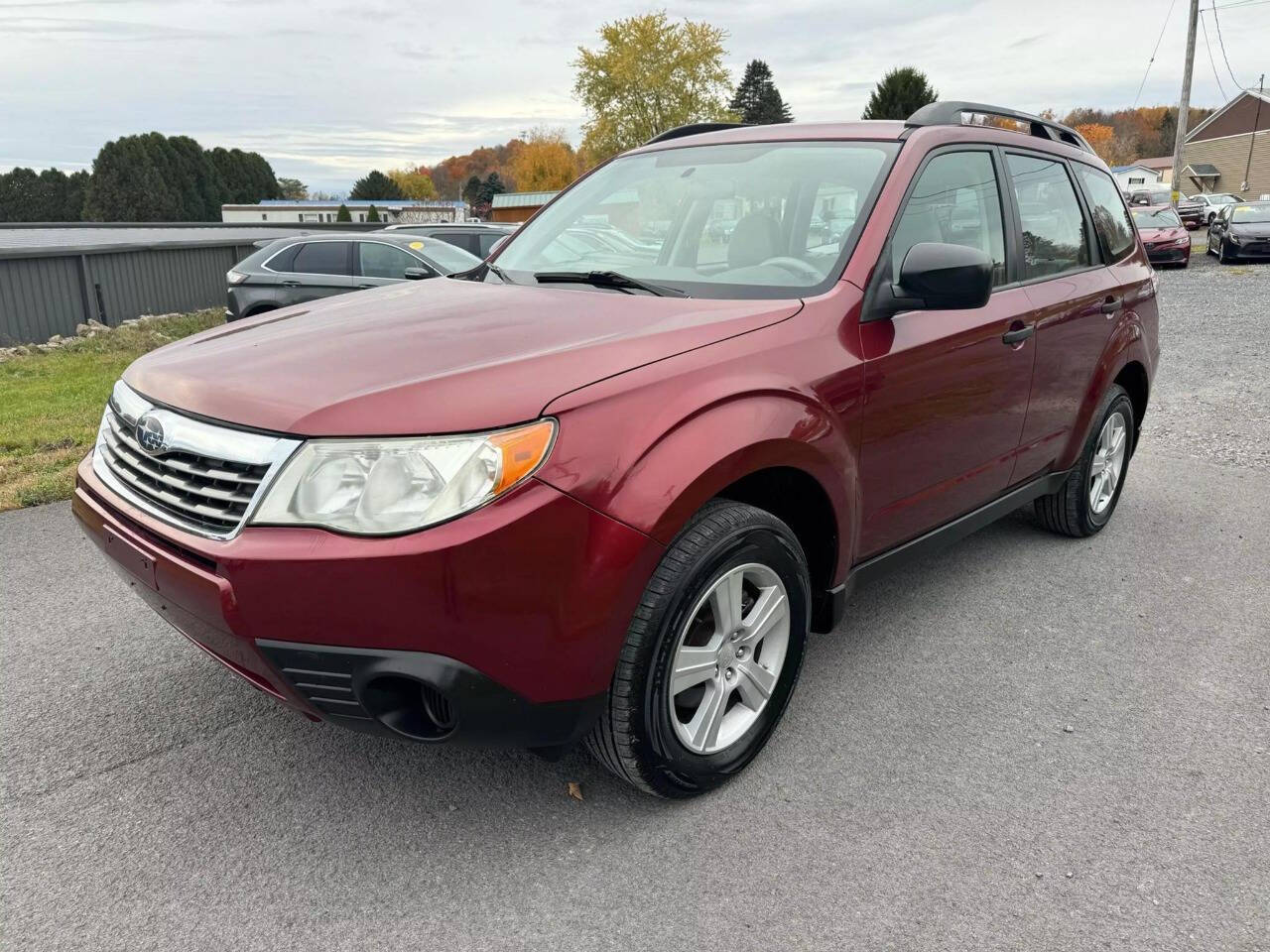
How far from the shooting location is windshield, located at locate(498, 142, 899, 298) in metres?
3.03

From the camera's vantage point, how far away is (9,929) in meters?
2.17

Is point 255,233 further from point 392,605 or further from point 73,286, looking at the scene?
point 392,605

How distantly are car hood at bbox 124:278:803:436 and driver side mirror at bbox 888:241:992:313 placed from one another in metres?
0.37

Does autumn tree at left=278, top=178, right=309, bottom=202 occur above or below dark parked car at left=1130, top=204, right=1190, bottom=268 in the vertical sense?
above

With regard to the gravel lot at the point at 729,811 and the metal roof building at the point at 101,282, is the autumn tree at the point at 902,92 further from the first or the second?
the gravel lot at the point at 729,811

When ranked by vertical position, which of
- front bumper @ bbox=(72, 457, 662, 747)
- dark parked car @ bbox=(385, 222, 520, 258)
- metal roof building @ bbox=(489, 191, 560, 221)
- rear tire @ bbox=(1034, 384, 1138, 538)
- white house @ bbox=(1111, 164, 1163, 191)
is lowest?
rear tire @ bbox=(1034, 384, 1138, 538)

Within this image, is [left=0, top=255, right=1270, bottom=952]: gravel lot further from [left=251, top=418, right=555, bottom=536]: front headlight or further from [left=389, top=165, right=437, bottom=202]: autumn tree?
[left=389, top=165, right=437, bottom=202]: autumn tree

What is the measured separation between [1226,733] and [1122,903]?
1080 millimetres

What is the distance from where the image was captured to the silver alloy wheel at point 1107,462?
186 inches

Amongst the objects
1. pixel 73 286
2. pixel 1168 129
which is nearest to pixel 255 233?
pixel 73 286

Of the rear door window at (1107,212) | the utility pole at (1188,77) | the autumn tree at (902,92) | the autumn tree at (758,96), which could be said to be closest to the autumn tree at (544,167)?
the autumn tree at (758,96)

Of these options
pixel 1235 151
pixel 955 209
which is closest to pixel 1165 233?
pixel 955 209

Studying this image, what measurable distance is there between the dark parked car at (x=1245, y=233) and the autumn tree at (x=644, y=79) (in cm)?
4289

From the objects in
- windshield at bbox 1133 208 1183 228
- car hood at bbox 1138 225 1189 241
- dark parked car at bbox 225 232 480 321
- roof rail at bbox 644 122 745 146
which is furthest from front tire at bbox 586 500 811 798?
windshield at bbox 1133 208 1183 228
